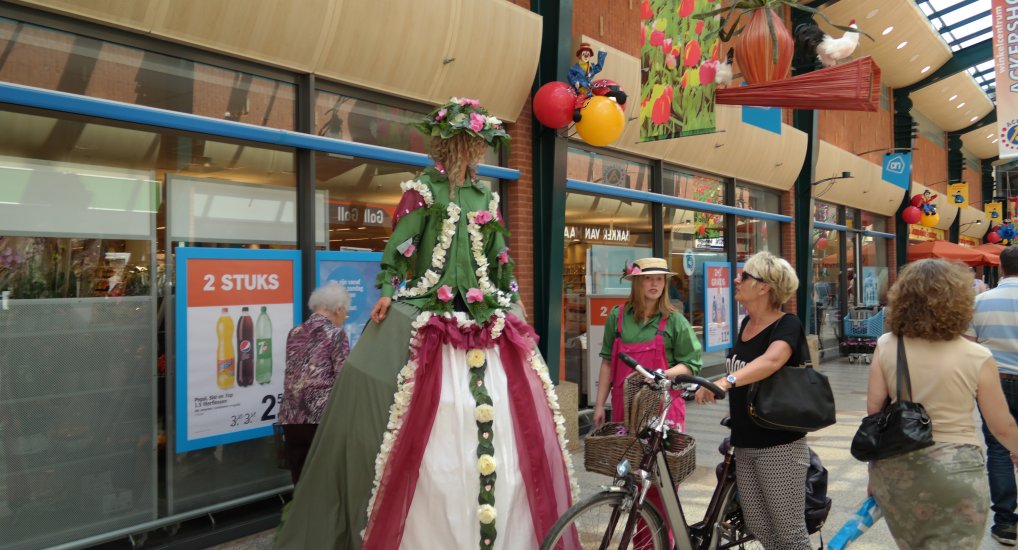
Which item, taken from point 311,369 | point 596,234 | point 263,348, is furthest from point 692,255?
point 311,369

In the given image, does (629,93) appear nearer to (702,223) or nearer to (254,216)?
(702,223)

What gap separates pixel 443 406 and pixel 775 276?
5.18 ft

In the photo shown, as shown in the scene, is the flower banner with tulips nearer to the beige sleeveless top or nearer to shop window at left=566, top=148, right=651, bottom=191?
shop window at left=566, top=148, right=651, bottom=191

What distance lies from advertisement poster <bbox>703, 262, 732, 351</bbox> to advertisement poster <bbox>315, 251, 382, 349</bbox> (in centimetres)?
589

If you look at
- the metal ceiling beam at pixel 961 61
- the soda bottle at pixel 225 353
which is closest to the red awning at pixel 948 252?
the metal ceiling beam at pixel 961 61

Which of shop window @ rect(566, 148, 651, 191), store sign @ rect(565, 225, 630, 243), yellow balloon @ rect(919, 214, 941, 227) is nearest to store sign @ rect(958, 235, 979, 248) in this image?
yellow balloon @ rect(919, 214, 941, 227)

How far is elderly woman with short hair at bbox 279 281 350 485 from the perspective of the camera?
379 cm

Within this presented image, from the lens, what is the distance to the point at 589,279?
24.9 ft

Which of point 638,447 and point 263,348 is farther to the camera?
point 263,348

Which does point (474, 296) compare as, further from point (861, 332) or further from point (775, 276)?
point (861, 332)

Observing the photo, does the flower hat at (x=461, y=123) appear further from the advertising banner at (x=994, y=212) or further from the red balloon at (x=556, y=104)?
the advertising banner at (x=994, y=212)

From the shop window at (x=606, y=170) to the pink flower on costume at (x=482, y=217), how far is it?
3788mm

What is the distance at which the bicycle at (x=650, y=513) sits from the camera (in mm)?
2670

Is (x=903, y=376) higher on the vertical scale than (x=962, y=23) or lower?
lower
